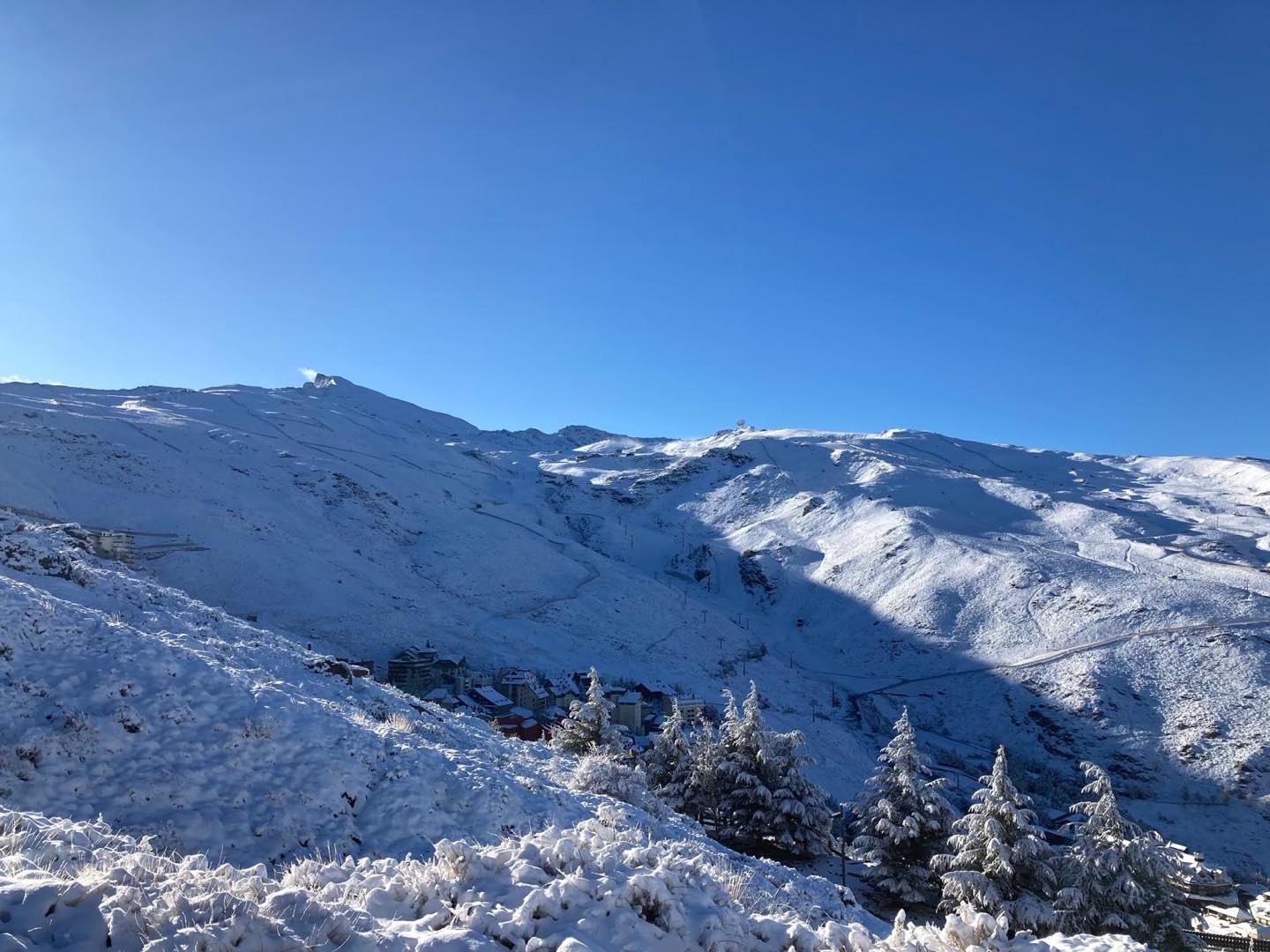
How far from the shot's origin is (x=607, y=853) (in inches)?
273

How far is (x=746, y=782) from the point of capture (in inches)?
1144

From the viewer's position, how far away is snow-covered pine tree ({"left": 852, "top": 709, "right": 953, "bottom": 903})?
84.6 feet

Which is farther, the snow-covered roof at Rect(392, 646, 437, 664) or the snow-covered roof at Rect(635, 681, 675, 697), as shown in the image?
the snow-covered roof at Rect(635, 681, 675, 697)

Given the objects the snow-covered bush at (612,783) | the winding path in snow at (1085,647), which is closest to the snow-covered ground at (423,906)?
the snow-covered bush at (612,783)

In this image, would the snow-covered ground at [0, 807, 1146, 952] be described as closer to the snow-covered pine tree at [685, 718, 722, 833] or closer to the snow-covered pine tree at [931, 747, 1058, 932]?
the snow-covered pine tree at [931, 747, 1058, 932]

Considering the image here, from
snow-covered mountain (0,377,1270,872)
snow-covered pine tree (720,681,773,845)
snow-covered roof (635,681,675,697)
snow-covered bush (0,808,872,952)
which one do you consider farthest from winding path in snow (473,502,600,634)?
snow-covered bush (0,808,872,952)

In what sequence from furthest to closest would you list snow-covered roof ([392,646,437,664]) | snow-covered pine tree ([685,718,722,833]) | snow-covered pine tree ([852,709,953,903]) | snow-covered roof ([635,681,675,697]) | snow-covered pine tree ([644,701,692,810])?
snow-covered roof ([635,681,675,697])
snow-covered roof ([392,646,437,664])
snow-covered pine tree ([644,701,692,810])
snow-covered pine tree ([685,718,722,833])
snow-covered pine tree ([852,709,953,903])

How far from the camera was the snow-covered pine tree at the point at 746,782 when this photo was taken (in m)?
28.5

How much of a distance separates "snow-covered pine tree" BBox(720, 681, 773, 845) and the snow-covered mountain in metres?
20.2

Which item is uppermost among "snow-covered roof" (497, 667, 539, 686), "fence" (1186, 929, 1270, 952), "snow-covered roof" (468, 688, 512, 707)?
"fence" (1186, 929, 1270, 952)

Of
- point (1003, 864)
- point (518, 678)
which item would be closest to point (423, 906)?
point (1003, 864)

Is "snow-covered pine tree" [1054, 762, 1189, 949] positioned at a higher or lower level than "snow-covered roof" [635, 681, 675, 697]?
higher

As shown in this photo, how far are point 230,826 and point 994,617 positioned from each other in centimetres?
10491

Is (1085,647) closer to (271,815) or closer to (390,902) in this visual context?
(271,815)
